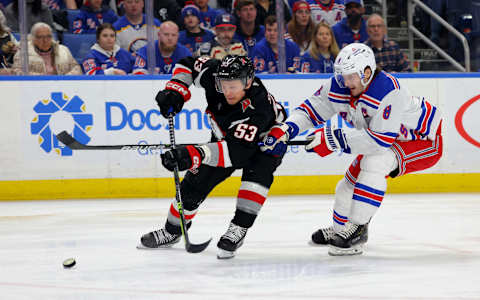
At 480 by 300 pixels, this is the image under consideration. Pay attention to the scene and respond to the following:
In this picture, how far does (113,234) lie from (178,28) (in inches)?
104

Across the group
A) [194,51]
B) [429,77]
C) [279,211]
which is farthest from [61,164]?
[429,77]

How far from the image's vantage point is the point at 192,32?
6172 millimetres

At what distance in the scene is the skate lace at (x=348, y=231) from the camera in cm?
331

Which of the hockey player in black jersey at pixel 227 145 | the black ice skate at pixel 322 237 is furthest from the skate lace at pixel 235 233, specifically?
the black ice skate at pixel 322 237

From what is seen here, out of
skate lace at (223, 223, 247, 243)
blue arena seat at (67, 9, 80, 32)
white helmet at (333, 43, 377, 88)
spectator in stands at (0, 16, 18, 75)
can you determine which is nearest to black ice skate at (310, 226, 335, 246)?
skate lace at (223, 223, 247, 243)

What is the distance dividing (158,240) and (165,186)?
2.63 metres

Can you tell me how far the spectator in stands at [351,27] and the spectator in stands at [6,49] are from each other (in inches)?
114

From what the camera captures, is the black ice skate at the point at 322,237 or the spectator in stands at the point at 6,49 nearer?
the black ice skate at the point at 322,237

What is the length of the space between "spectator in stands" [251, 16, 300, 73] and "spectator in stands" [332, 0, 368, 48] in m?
0.43

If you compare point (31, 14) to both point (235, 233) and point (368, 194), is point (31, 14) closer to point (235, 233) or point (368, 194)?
point (235, 233)

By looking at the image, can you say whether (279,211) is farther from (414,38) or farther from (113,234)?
(414,38)

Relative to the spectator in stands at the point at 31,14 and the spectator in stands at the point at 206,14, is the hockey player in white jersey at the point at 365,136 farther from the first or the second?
the spectator in stands at the point at 31,14

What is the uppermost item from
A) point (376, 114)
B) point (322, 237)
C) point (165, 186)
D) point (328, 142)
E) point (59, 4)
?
point (59, 4)

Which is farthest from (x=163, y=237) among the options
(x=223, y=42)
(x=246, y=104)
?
(x=223, y=42)
